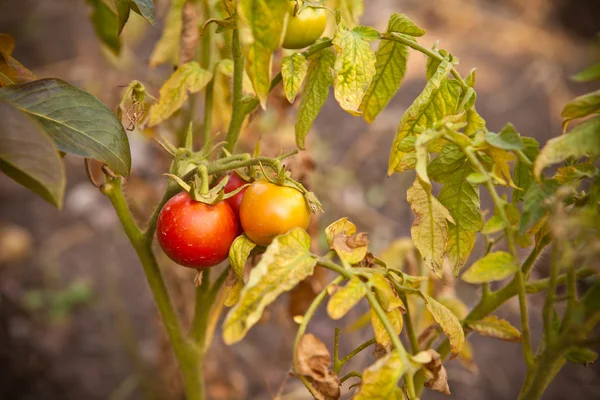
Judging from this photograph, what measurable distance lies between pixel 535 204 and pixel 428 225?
12 cm

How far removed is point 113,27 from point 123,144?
1.68ft

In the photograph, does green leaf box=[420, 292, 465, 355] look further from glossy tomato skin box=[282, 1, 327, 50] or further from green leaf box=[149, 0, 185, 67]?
green leaf box=[149, 0, 185, 67]

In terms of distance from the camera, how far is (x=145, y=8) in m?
0.69

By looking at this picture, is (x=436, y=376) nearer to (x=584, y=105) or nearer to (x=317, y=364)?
(x=317, y=364)

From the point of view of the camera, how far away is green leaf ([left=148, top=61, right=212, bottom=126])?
769 mm

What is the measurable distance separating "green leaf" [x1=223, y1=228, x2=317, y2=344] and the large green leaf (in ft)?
0.85

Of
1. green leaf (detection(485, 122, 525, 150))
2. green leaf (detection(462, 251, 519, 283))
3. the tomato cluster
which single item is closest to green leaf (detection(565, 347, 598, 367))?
green leaf (detection(462, 251, 519, 283))

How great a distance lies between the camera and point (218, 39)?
1026mm

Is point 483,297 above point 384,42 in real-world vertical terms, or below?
below

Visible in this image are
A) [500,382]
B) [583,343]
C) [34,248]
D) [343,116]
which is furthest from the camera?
→ [343,116]

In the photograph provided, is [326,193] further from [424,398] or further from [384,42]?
[384,42]

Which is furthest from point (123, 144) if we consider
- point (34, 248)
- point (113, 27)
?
point (34, 248)

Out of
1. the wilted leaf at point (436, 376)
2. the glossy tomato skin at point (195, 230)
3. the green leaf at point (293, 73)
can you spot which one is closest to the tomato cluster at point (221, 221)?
the glossy tomato skin at point (195, 230)

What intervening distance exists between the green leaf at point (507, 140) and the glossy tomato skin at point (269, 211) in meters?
0.22
